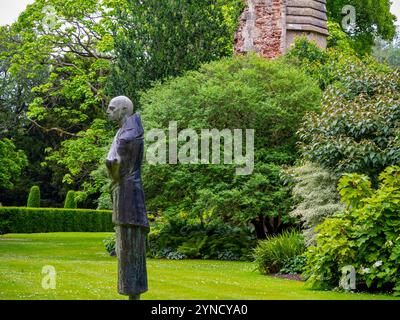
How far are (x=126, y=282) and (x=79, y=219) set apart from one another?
3655 centimetres

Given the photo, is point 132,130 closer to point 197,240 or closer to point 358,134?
point 358,134

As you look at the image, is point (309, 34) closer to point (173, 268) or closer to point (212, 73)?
point (212, 73)

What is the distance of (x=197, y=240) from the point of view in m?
24.4

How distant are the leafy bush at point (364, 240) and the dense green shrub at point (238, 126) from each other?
6.96m

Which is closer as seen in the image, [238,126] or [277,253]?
[277,253]

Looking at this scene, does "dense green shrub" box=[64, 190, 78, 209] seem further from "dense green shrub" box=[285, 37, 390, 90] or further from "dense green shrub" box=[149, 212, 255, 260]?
"dense green shrub" box=[149, 212, 255, 260]

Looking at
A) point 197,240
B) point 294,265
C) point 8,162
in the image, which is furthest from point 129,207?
point 8,162

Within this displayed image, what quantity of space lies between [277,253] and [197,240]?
5940mm

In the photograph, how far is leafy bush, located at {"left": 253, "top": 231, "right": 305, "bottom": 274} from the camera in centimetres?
1859

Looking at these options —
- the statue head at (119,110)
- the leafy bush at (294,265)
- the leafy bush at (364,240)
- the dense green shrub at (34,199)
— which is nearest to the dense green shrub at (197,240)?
the leafy bush at (294,265)

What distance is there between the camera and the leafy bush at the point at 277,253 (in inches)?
732

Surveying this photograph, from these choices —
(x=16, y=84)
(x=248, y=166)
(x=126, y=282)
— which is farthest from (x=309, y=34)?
(x=16, y=84)

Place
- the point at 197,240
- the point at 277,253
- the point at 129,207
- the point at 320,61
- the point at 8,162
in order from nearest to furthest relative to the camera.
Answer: the point at 129,207
the point at 277,253
the point at 197,240
the point at 320,61
the point at 8,162

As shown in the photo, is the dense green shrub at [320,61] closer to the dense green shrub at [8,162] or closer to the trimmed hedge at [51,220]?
the dense green shrub at [8,162]
